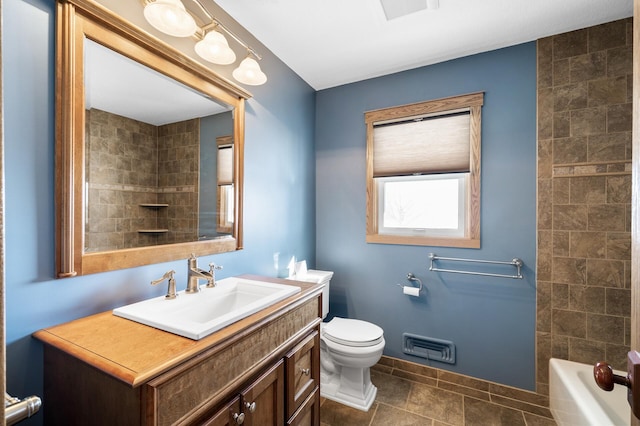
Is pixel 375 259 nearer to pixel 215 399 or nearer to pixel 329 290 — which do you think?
pixel 329 290

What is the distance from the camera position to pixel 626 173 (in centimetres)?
177

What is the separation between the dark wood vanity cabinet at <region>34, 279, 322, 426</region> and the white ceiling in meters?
1.68

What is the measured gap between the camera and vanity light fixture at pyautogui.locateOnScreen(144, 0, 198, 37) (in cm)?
114

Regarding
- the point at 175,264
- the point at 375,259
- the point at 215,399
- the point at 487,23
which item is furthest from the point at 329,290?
the point at 487,23

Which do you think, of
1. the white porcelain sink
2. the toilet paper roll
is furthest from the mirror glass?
the toilet paper roll

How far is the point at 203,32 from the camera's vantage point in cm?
150

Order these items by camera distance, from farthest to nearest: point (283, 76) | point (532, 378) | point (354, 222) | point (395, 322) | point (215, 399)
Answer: point (354, 222) → point (395, 322) → point (283, 76) → point (532, 378) → point (215, 399)

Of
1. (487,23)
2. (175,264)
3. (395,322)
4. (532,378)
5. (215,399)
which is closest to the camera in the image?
(215,399)

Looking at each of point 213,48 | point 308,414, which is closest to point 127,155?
point 213,48

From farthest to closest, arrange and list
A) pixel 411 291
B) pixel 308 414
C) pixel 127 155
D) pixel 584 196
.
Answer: pixel 411 291
pixel 584 196
pixel 308 414
pixel 127 155

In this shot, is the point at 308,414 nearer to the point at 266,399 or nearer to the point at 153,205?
the point at 266,399

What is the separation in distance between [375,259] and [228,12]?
2.04 meters

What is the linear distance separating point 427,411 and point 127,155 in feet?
7.60

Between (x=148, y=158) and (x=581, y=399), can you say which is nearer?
(x=148, y=158)
